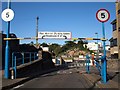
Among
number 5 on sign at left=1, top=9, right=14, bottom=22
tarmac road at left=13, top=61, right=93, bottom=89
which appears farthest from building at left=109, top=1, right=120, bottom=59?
number 5 on sign at left=1, top=9, right=14, bottom=22

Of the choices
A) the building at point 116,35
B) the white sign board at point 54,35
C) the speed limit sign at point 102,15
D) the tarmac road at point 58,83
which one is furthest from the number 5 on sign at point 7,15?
the building at point 116,35

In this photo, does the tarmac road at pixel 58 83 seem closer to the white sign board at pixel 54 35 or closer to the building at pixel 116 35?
the white sign board at pixel 54 35

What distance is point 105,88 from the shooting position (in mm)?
13430

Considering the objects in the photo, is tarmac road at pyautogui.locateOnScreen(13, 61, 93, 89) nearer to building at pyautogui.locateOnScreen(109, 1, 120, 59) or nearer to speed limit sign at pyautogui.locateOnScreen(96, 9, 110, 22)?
speed limit sign at pyautogui.locateOnScreen(96, 9, 110, 22)

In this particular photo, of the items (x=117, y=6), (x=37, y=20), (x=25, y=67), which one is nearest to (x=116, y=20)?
(x=117, y=6)

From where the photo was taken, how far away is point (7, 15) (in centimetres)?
1728

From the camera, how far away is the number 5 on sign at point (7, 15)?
17203 mm

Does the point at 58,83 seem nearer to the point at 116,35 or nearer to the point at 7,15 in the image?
the point at 7,15

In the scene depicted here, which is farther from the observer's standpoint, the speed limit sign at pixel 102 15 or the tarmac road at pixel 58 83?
the speed limit sign at pixel 102 15

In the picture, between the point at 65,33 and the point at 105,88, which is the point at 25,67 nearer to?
the point at 65,33

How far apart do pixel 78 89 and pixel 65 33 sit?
270 inches

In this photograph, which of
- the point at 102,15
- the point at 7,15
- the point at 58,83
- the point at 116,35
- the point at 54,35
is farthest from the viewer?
the point at 116,35

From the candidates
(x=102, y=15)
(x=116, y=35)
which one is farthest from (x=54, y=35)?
(x=116, y=35)

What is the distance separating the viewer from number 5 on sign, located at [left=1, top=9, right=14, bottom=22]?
56.4ft
